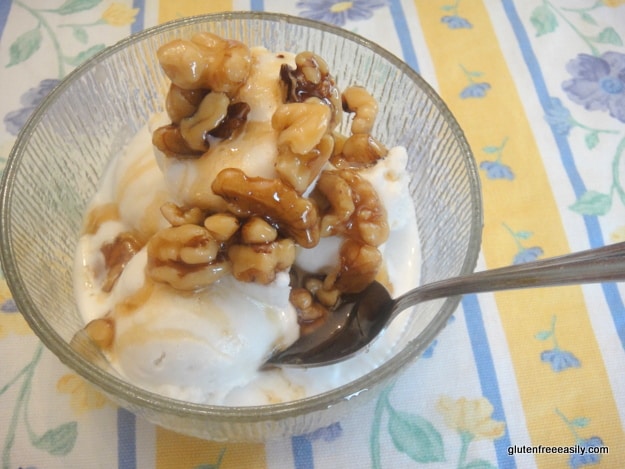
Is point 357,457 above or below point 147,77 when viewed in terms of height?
below

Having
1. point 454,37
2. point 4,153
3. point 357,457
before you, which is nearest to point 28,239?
point 4,153

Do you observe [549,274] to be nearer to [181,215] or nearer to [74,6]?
[181,215]

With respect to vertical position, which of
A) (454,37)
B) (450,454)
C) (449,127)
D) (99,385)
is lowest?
(450,454)

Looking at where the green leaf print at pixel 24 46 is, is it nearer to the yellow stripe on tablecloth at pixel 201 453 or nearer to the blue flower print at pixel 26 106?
the blue flower print at pixel 26 106

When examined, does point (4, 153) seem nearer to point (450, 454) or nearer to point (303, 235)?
point (303, 235)

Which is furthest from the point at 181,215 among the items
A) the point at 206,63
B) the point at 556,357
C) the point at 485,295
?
the point at 556,357

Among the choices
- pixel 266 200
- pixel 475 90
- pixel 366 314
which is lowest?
pixel 366 314

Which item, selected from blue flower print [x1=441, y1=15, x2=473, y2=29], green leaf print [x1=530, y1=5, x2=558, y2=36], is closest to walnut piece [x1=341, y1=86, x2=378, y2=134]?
blue flower print [x1=441, y1=15, x2=473, y2=29]
